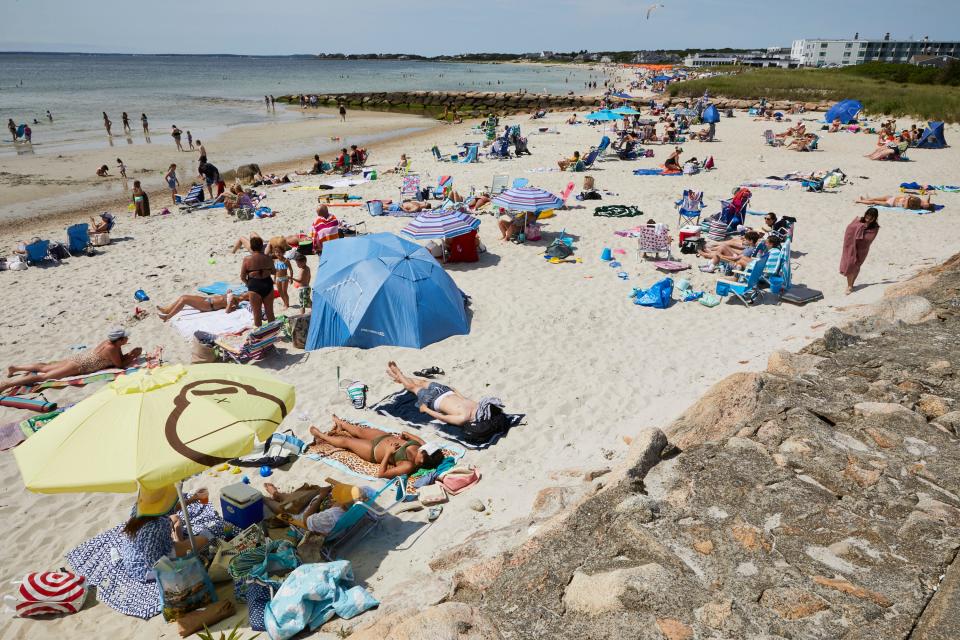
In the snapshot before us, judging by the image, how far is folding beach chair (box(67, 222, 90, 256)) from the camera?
42.0 ft

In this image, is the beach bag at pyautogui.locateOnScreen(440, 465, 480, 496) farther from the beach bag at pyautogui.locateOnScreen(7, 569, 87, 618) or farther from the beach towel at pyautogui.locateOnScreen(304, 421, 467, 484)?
the beach bag at pyautogui.locateOnScreen(7, 569, 87, 618)

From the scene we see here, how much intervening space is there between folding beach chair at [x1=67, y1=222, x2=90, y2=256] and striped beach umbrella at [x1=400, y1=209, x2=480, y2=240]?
25.9ft

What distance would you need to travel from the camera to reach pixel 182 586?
4.05 meters

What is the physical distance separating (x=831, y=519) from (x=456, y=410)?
373 centimetres

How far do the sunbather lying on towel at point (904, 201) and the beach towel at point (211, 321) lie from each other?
49.0 ft

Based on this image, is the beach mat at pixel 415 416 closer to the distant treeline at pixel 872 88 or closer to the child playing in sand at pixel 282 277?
the child playing in sand at pixel 282 277

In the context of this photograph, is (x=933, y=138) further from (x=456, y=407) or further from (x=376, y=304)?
(x=456, y=407)

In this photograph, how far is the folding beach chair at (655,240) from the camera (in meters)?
11.1

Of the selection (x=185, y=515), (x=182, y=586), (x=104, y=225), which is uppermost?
(x=104, y=225)

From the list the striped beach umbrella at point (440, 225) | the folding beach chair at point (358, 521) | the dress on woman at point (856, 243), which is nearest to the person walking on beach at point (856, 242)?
the dress on woman at point (856, 243)

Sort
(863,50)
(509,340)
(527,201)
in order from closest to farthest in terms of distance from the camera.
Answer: (509,340) → (527,201) → (863,50)

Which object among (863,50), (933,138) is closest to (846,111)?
(933,138)

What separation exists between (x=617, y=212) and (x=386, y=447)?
34.8 ft

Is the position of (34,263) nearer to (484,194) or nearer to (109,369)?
(109,369)
